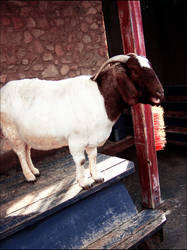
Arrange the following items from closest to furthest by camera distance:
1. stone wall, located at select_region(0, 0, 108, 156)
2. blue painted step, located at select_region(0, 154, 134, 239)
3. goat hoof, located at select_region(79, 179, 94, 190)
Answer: blue painted step, located at select_region(0, 154, 134, 239)
goat hoof, located at select_region(79, 179, 94, 190)
stone wall, located at select_region(0, 0, 108, 156)

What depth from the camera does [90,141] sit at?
1990mm

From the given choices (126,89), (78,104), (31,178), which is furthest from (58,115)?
(31,178)

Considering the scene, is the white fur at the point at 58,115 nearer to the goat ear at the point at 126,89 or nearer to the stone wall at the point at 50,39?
the goat ear at the point at 126,89

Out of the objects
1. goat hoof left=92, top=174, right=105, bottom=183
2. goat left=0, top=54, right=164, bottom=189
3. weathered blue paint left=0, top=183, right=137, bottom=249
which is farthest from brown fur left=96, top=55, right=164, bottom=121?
weathered blue paint left=0, top=183, right=137, bottom=249

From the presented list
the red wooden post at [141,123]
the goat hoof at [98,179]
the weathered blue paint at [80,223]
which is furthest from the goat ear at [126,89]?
the weathered blue paint at [80,223]

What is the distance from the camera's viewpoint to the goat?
6.02 ft

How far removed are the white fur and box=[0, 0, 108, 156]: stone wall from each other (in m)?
1.70

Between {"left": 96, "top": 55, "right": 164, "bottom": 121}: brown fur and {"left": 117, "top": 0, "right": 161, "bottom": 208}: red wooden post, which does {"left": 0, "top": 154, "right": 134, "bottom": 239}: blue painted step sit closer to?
{"left": 117, "top": 0, "right": 161, "bottom": 208}: red wooden post

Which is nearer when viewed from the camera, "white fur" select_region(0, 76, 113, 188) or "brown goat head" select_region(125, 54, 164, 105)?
"brown goat head" select_region(125, 54, 164, 105)

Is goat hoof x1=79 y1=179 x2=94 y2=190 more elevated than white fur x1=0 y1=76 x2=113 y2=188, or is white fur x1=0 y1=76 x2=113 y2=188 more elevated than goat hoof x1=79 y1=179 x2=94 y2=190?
white fur x1=0 y1=76 x2=113 y2=188

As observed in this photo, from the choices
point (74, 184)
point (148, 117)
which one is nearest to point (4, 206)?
point (74, 184)

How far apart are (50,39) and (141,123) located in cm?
235

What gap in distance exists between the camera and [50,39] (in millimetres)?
3988

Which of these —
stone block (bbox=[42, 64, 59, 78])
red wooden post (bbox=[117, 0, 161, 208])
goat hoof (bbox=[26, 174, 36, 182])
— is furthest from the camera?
stone block (bbox=[42, 64, 59, 78])
